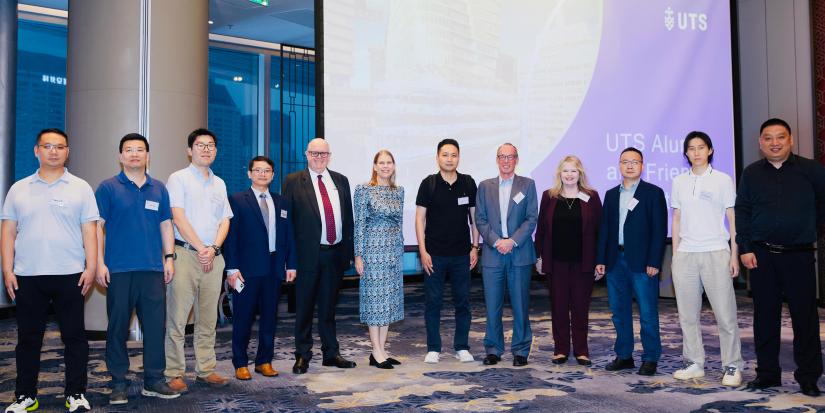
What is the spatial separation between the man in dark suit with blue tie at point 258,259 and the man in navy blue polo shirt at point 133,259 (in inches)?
16.8

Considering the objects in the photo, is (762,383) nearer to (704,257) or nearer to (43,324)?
(704,257)

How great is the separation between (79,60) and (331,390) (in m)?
3.78

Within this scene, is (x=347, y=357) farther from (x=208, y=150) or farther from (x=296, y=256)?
(x=208, y=150)

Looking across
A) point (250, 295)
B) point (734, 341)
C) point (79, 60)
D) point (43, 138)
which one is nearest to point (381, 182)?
point (250, 295)

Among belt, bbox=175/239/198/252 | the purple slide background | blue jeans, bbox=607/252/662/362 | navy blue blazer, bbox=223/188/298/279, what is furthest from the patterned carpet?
the purple slide background

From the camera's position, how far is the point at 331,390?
3.63m

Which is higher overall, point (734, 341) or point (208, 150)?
point (208, 150)

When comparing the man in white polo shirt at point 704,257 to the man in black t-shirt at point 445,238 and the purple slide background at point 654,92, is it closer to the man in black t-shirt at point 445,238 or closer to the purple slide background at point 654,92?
the man in black t-shirt at point 445,238

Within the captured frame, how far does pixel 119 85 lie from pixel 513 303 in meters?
3.70

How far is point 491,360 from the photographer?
4.32m

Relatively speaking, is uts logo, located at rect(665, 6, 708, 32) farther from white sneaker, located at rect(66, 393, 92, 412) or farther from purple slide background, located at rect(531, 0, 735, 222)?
white sneaker, located at rect(66, 393, 92, 412)

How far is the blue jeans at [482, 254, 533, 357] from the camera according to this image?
4.33 metres

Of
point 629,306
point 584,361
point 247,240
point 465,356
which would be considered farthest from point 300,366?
point 629,306

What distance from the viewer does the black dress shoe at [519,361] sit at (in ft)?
14.0
